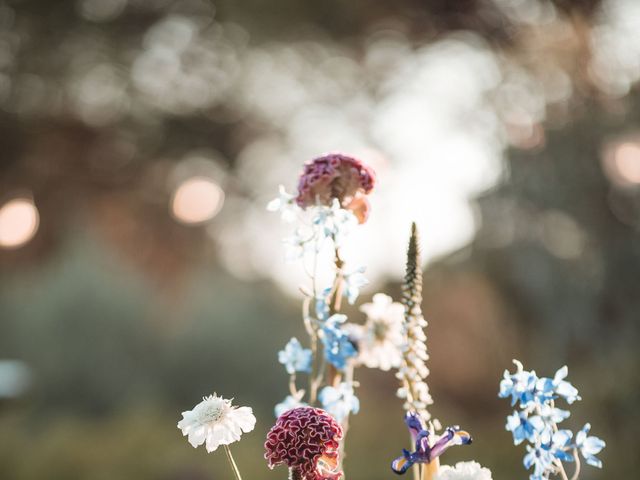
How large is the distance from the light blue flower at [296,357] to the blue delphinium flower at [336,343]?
0.13ft

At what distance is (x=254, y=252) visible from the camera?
15.4 feet

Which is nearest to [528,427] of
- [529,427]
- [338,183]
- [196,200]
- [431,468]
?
[529,427]

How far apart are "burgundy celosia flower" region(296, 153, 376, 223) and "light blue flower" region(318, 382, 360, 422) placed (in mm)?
187

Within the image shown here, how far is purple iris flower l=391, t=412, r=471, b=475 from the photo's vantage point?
0.65 m

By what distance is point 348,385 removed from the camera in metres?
0.84

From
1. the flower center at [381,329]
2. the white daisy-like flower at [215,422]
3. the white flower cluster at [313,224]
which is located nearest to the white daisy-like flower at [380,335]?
the flower center at [381,329]

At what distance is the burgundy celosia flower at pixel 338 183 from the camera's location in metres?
0.81

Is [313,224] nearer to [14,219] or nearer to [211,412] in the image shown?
[211,412]

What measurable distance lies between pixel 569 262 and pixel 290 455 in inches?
130

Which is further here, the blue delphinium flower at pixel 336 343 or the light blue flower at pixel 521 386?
the blue delphinium flower at pixel 336 343

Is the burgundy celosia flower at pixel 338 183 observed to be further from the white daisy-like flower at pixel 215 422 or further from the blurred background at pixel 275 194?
the blurred background at pixel 275 194

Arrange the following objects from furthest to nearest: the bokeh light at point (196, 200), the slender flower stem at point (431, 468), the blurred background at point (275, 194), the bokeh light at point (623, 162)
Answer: the bokeh light at point (196, 200), the blurred background at point (275, 194), the bokeh light at point (623, 162), the slender flower stem at point (431, 468)

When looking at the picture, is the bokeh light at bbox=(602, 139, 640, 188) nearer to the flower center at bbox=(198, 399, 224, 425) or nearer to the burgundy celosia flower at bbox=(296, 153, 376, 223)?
the burgundy celosia flower at bbox=(296, 153, 376, 223)

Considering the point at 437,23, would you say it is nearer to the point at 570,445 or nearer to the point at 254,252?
the point at 254,252
